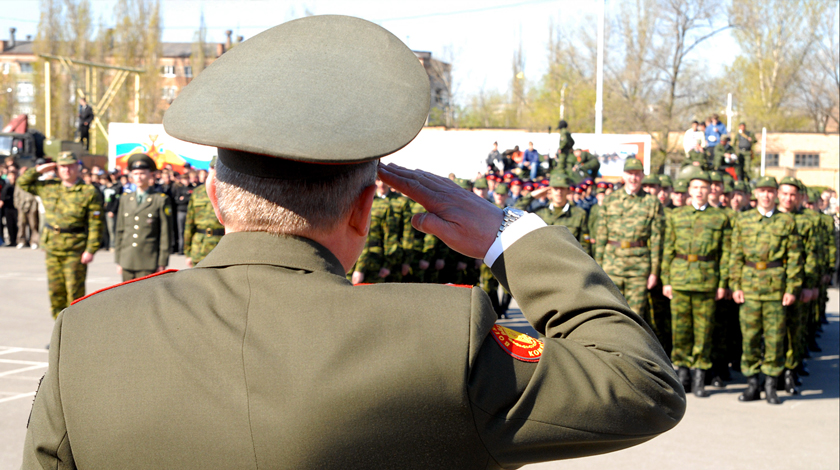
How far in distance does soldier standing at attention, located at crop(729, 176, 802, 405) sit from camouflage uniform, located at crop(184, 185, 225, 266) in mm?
5144

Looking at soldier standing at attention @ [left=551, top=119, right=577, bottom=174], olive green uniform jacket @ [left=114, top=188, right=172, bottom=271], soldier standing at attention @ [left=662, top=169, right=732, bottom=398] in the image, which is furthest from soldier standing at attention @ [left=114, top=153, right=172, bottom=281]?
soldier standing at attention @ [left=551, top=119, right=577, bottom=174]

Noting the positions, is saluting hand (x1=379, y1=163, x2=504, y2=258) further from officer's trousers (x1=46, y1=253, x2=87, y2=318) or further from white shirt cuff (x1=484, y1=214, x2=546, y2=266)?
officer's trousers (x1=46, y1=253, x2=87, y2=318)

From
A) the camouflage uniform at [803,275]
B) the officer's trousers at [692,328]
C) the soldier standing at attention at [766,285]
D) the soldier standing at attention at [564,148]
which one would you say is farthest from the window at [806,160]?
the officer's trousers at [692,328]

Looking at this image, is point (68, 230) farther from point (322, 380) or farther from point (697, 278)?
point (322, 380)

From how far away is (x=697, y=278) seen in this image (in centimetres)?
718

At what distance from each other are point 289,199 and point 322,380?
0.29 meters

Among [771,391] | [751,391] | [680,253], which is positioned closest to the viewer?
[771,391]

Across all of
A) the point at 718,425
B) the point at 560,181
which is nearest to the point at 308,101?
the point at 718,425

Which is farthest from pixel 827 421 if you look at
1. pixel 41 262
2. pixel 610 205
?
pixel 41 262

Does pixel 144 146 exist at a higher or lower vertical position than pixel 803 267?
higher

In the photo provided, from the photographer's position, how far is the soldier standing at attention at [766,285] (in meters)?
6.82

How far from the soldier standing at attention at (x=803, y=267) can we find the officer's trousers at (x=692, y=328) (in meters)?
0.71

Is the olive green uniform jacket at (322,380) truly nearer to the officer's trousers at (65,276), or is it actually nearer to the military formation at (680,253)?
the military formation at (680,253)

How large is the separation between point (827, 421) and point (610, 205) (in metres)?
2.81
